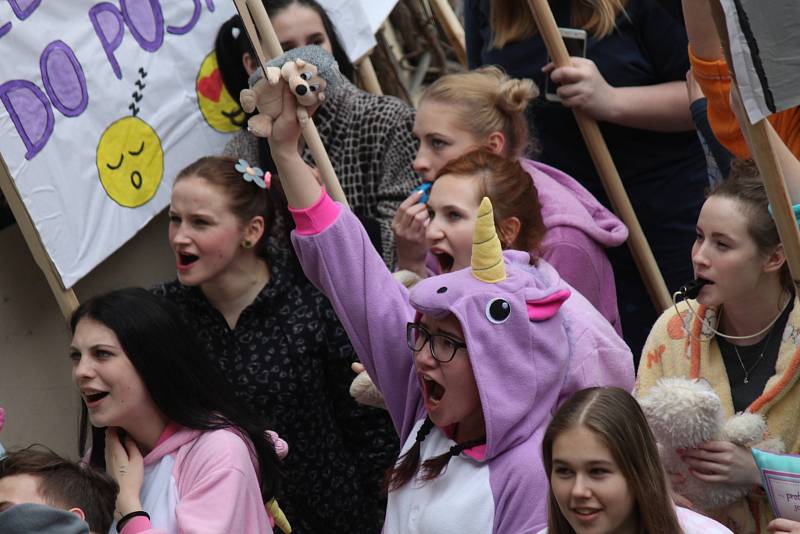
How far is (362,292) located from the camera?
10.3 feet

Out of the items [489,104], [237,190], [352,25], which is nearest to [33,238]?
[237,190]

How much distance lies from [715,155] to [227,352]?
141 cm

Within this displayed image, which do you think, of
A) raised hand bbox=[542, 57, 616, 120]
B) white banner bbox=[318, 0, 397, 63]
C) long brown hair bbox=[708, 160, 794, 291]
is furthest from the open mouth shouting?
white banner bbox=[318, 0, 397, 63]

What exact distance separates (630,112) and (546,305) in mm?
1278

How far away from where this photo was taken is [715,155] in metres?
3.64

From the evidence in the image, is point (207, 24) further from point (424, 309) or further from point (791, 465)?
point (791, 465)

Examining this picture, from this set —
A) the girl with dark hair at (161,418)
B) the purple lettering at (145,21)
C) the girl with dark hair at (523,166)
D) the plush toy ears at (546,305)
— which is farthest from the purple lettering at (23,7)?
the plush toy ears at (546,305)

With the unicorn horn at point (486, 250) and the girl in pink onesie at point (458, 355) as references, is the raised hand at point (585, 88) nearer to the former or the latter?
the girl in pink onesie at point (458, 355)

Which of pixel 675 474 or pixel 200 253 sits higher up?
pixel 200 253

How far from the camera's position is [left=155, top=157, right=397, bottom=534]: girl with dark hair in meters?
3.85

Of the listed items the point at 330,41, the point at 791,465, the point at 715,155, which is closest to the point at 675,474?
the point at 791,465

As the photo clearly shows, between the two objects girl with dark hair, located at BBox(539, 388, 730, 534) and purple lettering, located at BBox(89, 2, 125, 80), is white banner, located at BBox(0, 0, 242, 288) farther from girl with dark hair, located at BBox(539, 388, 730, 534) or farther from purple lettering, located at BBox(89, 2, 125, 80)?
girl with dark hair, located at BBox(539, 388, 730, 534)

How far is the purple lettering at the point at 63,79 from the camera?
406 cm

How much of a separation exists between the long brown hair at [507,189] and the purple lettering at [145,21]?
1279 millimetres
